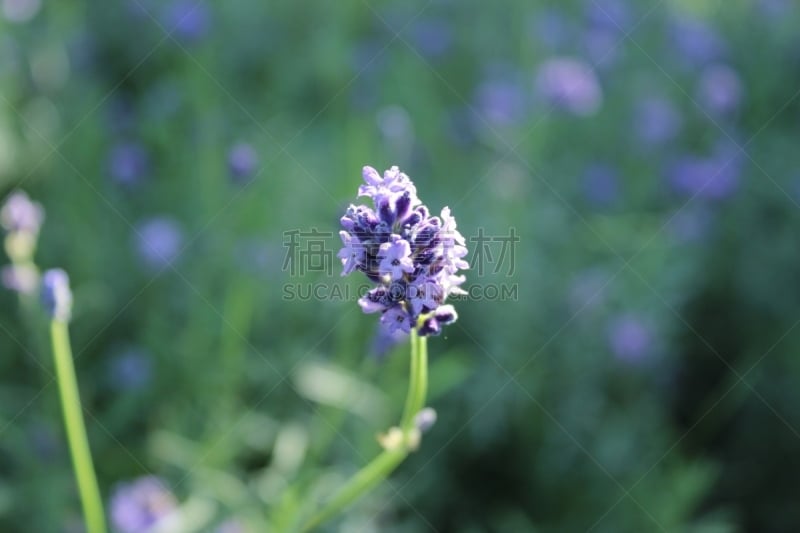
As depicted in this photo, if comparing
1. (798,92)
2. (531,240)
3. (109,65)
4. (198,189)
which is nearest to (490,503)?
(531,240)

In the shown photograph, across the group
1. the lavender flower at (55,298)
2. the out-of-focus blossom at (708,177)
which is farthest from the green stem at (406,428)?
the out-of-focus blossom at (708,177)

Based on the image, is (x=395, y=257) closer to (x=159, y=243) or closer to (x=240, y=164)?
(x=240, y=164)

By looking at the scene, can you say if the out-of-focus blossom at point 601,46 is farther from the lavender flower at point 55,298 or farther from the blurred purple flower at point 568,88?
the lavender flower at point 55,298

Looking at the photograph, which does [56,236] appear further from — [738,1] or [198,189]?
[738,1]

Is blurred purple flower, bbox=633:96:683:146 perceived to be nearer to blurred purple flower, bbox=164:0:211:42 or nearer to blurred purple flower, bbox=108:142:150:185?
blurred purple flower, bbox=164:0:211:42

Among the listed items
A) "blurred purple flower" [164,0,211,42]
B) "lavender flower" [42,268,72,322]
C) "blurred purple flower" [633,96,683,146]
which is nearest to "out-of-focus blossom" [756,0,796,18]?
"blurred purple flower" [633,96,683,146]

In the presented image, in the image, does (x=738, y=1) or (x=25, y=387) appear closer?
(x=25, y=387)
